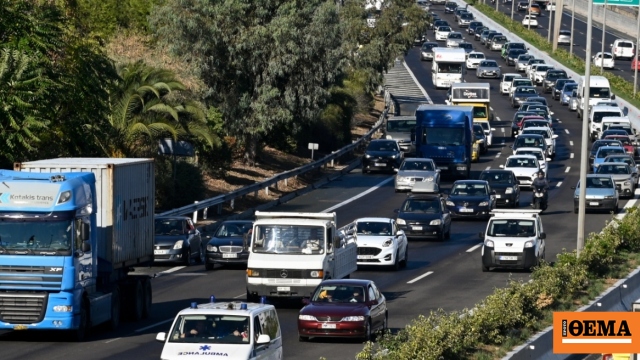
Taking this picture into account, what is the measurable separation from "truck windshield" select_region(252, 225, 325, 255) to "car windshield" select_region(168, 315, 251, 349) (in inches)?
379

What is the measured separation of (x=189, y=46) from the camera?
52562 mm

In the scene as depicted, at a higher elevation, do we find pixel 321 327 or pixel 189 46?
pixel 189 46

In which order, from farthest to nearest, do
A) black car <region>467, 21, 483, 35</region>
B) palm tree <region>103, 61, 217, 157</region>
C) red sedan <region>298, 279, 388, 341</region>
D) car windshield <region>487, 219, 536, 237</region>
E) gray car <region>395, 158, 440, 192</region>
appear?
black car <region>467, 21, 483, 35</region> < gray car <region>395, 158, 440, 192</region> < palm tree <region>103, 61, 217, 157</region> < car windshield <region>487, 219, 536, 237</region> < red sedan <region>298, 279, 388, 341</region>

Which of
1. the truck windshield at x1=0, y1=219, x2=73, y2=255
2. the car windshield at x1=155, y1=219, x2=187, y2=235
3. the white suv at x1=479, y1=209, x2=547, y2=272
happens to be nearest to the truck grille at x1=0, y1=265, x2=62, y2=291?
the truck windshield at x1=0, y1=219, x2=73, y2=255

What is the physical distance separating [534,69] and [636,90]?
429 inches

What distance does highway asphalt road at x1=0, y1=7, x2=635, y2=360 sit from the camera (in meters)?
23.3

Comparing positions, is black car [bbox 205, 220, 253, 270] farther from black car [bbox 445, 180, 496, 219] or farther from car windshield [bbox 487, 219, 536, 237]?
black car [bbox 445, 180, 496, 219]

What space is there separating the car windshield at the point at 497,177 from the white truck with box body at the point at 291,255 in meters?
21.3

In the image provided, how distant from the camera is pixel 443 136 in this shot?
58344mm

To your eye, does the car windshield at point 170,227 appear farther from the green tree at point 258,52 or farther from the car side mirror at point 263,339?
the car side mirror at point 263,339

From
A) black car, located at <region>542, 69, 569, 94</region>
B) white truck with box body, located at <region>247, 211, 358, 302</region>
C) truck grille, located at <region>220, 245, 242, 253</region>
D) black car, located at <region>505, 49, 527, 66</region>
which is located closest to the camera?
white truck with box body, located at <region>247, 211, 358, 302</region>

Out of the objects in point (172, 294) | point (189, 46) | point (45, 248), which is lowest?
point (172, 294)

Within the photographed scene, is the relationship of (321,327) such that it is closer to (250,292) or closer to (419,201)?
(250,292)

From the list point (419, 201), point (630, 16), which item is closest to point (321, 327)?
point (419, 201)
